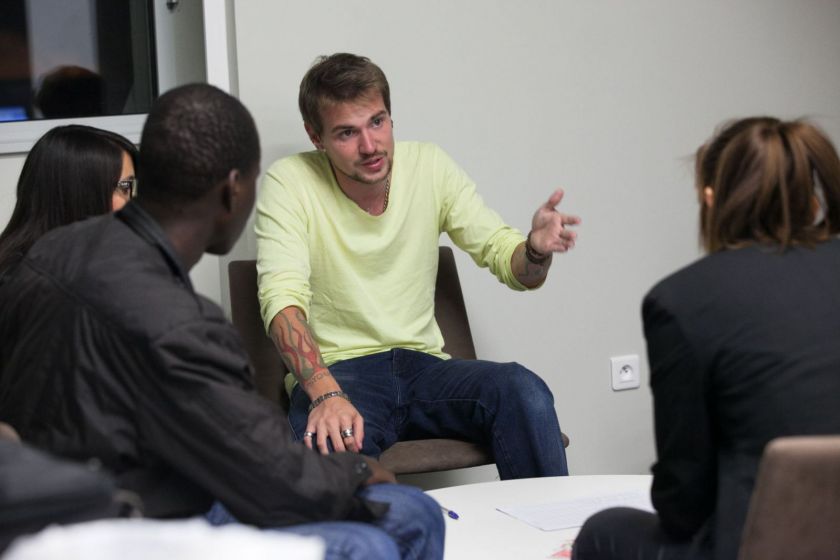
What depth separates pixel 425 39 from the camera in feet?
10.3

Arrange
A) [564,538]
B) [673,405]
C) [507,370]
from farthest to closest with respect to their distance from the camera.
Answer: [507,370] → [564,538] → [673,405]

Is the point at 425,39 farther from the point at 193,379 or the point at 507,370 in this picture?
the point at 193,379

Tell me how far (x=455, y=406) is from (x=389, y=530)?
1.00 m

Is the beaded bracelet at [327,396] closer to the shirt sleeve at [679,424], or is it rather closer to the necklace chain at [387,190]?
the necklace chain at [387,190]

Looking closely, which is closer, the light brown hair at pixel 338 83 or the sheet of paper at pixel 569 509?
the sheet of paper at pixel 569 509

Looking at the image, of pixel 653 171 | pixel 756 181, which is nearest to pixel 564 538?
pixel 756 181

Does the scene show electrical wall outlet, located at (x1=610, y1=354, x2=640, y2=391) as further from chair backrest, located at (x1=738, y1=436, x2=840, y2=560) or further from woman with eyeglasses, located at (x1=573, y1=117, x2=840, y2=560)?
chair backrest, located at (x1=738, y1=436, x2=840, y2=560)

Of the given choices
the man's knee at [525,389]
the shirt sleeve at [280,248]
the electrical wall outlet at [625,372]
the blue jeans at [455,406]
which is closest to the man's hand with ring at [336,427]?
the blue jeans at [455,406]

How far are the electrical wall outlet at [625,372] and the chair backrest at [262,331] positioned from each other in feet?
2.50

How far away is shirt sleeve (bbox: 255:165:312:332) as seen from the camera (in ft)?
8.16

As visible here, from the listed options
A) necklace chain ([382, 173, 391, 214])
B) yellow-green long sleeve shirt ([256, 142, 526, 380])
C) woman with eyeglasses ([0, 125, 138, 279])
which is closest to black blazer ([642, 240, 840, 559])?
woman with eyeglasses ([0, 125, 138, 279])

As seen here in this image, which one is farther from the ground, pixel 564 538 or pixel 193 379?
pixel 193 379

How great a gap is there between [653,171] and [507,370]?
4.11ft

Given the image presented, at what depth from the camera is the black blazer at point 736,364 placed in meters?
1.38
